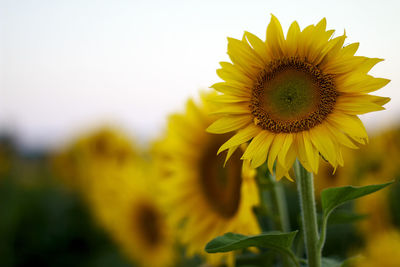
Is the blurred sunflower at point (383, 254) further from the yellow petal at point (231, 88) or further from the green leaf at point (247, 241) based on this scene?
the yellow petal at point (231, 88)

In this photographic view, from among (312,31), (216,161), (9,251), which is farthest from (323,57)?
(9,251)

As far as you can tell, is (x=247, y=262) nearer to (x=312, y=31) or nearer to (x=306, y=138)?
(x=306, y=138)

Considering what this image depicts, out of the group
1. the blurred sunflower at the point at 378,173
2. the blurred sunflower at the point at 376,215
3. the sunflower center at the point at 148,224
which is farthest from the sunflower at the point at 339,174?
the sunflower center at the point at 148,224

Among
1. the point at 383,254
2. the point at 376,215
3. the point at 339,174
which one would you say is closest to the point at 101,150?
the point at 339,174

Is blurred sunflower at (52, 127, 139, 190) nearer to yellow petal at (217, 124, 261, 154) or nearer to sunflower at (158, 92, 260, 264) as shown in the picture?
sunflower at (158, 92, 260, 264)

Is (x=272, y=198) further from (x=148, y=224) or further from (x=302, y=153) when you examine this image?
(x=148, y=224)
